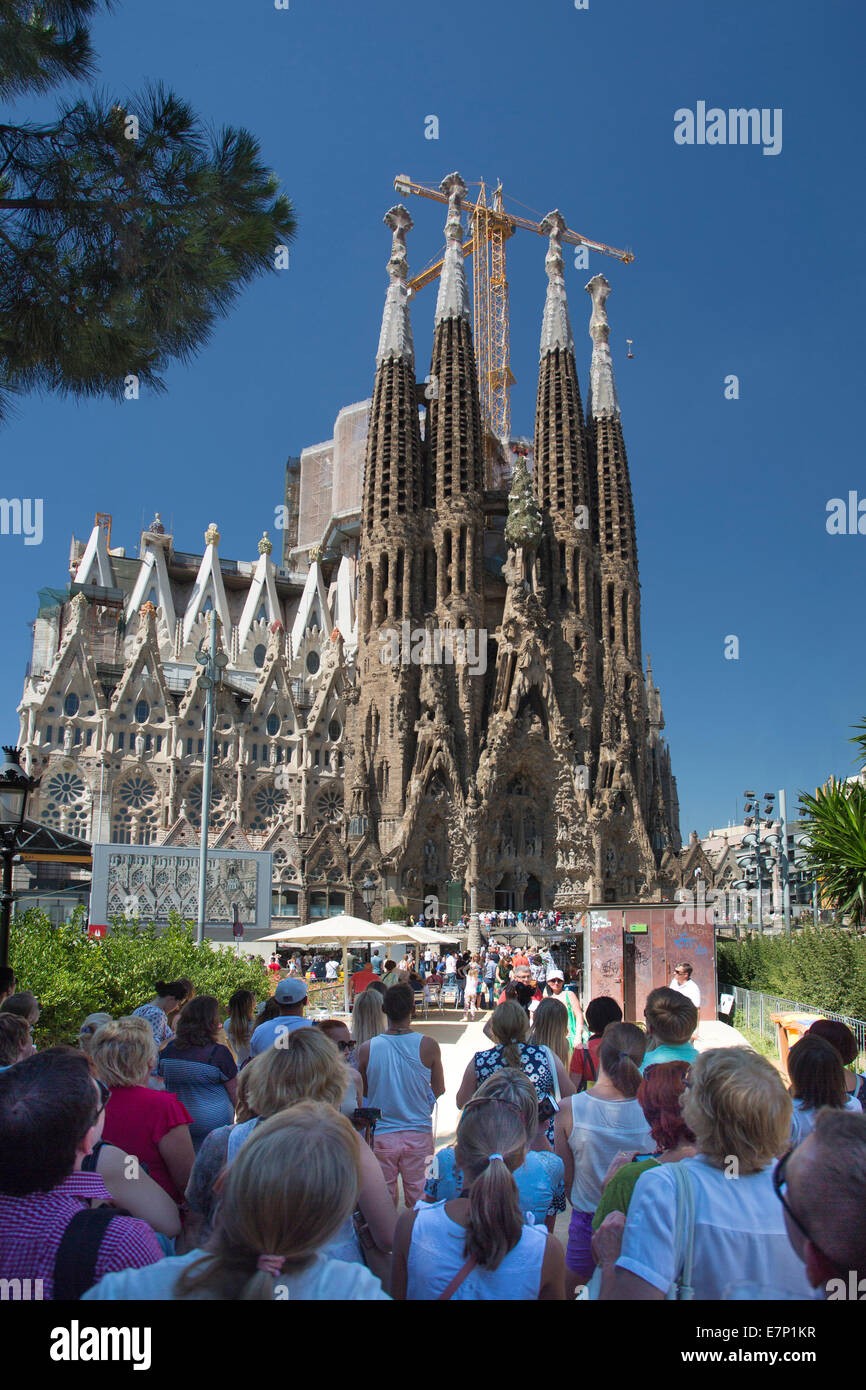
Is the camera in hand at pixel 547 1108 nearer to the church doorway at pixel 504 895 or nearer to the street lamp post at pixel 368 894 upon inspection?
the street lamp post at pixel 368 894

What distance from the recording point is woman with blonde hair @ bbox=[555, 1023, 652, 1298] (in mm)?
4008

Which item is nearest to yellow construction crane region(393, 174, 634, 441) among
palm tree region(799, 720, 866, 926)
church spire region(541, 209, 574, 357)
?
church spire region(541, 209, 574, 357)

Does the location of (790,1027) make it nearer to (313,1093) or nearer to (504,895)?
(313,1093)

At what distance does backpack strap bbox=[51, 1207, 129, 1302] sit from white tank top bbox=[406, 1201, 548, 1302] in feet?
2.78

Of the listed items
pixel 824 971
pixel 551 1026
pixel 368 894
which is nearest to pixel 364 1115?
pixel 551 1026

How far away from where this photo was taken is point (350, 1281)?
7.05ft

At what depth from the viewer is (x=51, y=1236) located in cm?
251

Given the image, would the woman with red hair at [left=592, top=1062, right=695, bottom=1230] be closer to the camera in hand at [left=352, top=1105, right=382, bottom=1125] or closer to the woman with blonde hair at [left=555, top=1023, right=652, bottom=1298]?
the woman with blonde hair at [left=555, top=1023, right=652, bottom=1298]

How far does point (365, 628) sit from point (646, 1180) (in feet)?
146

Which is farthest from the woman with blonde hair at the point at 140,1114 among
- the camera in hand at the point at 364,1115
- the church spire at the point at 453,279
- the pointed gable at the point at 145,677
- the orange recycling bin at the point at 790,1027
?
the church spire at the point at 453,279

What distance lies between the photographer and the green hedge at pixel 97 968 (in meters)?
9.09

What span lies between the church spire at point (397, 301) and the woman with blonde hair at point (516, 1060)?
1853 inches

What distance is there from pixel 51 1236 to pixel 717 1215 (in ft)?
5.75
